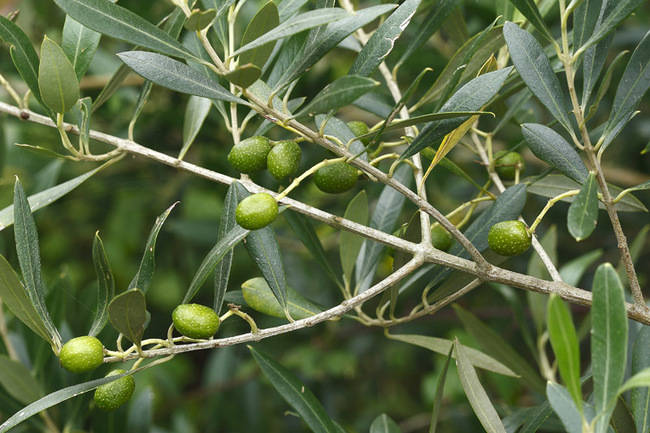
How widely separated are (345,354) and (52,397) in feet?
5.32

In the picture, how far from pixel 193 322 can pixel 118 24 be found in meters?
0.39

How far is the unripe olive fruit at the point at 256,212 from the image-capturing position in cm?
78

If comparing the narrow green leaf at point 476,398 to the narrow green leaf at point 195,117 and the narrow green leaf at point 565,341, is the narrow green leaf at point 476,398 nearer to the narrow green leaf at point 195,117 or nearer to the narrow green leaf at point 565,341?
the narrow green leaf at point 565,341

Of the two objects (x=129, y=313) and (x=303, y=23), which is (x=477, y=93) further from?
(x=129, y=313)

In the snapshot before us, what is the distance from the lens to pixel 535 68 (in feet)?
2.84

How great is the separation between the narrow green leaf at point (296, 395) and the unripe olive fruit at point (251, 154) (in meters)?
0.29

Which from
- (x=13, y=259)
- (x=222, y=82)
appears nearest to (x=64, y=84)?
(x=222, y=82)

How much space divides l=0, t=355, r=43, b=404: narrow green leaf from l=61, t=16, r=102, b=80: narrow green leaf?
580 millimetres

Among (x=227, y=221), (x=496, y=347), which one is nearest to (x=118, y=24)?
(x=227, y=221)

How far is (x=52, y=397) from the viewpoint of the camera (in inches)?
33.3

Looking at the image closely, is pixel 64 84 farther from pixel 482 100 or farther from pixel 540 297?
pixel 540 297

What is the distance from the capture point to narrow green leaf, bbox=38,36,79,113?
0.86 metres

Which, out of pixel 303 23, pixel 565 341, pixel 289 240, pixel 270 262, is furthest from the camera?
pixel 289 240

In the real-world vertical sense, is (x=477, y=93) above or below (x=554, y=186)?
above
